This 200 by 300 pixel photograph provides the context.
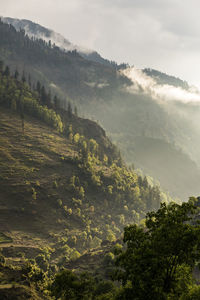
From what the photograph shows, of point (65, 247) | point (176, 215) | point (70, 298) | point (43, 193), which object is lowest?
point (65, 247)

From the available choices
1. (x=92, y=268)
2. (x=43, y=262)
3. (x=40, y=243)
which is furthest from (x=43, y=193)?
(x=92, y=268)

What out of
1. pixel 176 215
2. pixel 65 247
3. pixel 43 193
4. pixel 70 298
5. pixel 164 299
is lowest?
pixel 65 247

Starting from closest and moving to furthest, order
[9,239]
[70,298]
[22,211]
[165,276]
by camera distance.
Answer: [165,276] < [70,298] < [9,239] < [22,211]

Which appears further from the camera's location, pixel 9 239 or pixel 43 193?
pixel 43 193

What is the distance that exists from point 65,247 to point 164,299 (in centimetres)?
14434

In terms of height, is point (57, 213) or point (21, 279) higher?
point (21, 279)

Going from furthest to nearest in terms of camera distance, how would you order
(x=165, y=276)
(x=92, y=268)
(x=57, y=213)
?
(x=57, y=213)
(x=92, y=268)
(x=165, y=276)

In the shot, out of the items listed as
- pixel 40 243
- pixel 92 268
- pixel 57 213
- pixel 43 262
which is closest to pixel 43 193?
pixel 57 213

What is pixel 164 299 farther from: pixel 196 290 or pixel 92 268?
pixel 92 268

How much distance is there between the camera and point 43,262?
12469 centimetres

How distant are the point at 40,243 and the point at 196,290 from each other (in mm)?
139943

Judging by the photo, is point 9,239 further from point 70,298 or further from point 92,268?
point 70,298

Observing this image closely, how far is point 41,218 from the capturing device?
176 m

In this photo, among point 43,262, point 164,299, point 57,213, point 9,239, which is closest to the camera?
point 164,299
